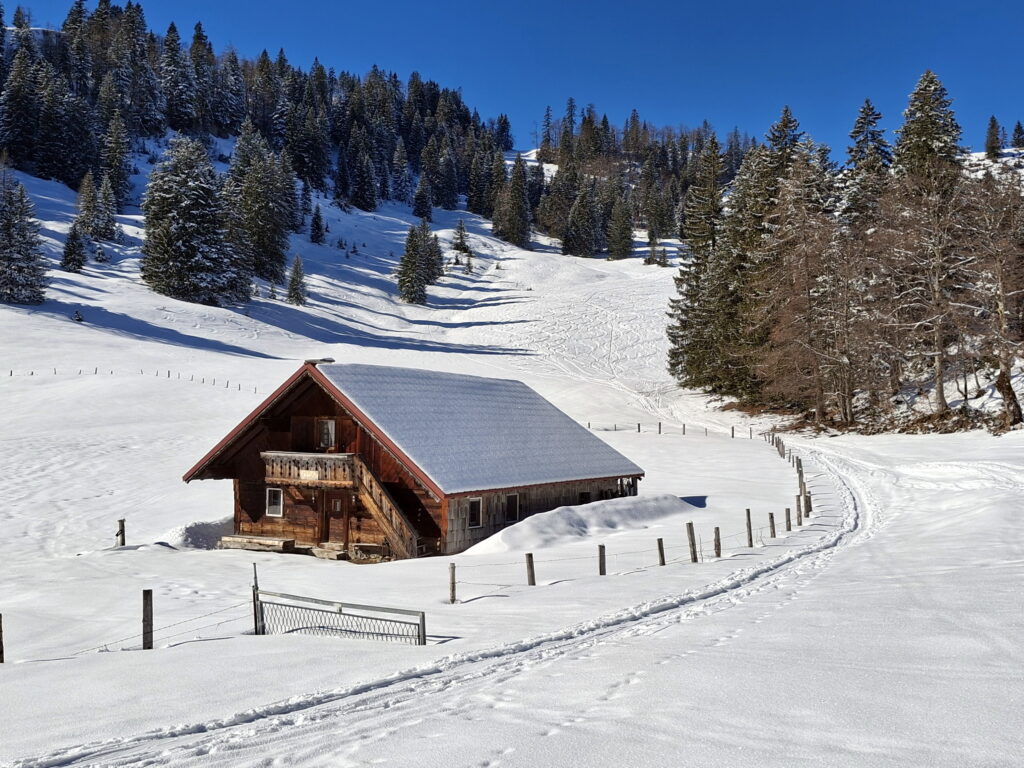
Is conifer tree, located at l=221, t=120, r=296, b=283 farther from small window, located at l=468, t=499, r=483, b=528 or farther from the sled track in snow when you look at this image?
the sled track in snow

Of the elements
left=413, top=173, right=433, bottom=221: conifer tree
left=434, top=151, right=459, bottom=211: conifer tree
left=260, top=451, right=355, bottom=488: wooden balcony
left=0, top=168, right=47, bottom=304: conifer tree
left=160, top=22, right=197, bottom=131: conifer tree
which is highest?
left=160, top=22, right=197, bottom=131: conifer tree

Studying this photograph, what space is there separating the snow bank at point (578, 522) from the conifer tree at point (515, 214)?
112309 mm

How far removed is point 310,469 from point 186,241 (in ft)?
181

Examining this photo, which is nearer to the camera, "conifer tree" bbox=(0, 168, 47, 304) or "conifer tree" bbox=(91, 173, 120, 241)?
"conifer tree" bbox=(0, 168, 47, 304)

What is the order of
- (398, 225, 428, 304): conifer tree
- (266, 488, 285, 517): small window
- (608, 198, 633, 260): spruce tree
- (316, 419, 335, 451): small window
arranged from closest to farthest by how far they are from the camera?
(316, 419, 335, 451): small window
(266, 488, 285, 517): small window
(398, 225, 428, 304): conifer tree
(608, 198, 633, 260): spruce tree

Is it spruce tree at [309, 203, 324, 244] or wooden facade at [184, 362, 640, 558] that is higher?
spruce tree at [309, 203, 324, 244]

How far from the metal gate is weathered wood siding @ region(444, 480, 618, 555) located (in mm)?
8023

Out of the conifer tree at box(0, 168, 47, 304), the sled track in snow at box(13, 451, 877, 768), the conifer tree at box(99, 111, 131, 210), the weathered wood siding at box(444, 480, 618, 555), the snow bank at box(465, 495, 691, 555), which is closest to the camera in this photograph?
the sled track in snow at box(13, 451, 877, 768)

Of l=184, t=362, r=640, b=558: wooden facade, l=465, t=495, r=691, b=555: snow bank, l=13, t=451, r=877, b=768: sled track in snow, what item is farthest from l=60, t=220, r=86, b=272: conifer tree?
l=13, t=451, r=877, b=768: sled track in snow

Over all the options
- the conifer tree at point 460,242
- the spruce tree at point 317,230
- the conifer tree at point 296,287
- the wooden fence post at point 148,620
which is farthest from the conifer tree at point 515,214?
Result: the wooden fence post at point 148,620

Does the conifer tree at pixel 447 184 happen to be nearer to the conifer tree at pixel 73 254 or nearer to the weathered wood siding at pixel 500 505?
the conifer tree at pixel 73 254

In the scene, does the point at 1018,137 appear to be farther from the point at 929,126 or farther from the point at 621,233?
the point at 929,126

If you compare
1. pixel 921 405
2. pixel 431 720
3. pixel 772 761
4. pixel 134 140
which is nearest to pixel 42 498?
pixel 431 720

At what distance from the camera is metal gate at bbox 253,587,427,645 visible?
11523mm
